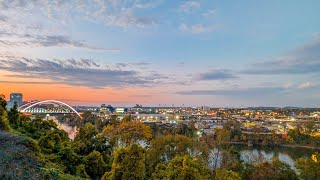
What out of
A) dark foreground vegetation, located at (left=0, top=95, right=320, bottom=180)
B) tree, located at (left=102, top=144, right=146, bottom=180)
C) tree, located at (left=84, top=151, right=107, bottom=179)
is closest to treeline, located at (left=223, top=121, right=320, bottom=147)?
dark foreground vegetation, located at (left=0, top=95, right=320, bottom=180)

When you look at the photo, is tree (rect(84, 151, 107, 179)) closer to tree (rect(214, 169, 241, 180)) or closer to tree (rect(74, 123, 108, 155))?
tree (rect(74, 123, 108, 155))

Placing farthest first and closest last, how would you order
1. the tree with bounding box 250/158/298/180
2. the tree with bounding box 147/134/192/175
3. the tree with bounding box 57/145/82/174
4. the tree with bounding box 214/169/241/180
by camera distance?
the tree with bounding box 147/134/192/175 < the tree with bounding box 250/158/298/180 < the tree with bounding box 57/145/82/174 < the tree with bounding box 214/169/241/180

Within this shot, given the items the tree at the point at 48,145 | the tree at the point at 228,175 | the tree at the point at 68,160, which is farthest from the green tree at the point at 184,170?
the tree at the point at 48,145

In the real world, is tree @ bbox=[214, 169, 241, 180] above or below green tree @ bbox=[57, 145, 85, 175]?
below

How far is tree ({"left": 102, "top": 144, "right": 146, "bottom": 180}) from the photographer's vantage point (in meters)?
11.1

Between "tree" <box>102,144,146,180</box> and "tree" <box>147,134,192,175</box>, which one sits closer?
"tree" <box>102,144,146,180</box>

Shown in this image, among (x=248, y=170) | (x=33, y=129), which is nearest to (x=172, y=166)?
(x=248, y=170)

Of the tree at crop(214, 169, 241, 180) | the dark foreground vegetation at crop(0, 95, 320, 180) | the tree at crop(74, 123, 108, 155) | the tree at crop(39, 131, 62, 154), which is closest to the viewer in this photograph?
the dark foreground vegetation at crop(0, 95, 320, 180)

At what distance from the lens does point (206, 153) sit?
2366cm

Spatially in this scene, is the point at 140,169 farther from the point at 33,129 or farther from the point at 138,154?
the point at 33,129

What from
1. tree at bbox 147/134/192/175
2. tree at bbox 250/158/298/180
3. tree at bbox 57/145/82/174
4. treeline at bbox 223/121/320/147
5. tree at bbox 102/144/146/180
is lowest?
treeline at bbox 223/121/320/147

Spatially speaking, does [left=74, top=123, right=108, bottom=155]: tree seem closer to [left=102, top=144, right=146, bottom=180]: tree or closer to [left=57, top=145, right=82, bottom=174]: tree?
[left=57, top=145, right=82, bottom=174]: tree

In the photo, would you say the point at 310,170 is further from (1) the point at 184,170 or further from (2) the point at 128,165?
(2) the point at 128,165

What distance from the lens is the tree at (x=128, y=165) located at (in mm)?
11141
